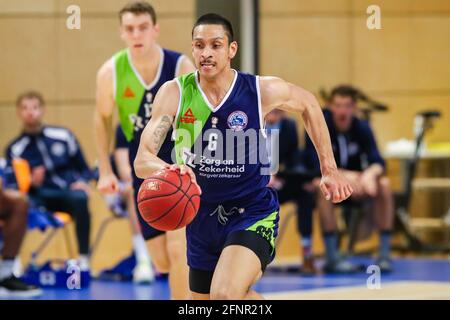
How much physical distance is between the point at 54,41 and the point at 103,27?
1.91 feet

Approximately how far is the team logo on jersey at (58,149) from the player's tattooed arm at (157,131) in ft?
13.4

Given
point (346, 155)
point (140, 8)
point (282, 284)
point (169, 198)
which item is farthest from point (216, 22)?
point (346, 155)

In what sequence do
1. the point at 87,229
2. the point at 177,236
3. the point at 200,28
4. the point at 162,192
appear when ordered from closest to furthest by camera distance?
the point at 162,192, the point at 200,28, the point at 177,236, the point at 87,229

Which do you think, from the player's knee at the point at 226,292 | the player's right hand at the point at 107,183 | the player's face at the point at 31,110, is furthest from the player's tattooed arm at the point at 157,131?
the player's face at the point at 31,110

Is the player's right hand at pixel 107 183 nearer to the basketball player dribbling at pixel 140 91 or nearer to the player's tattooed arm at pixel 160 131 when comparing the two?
the basketball player dribbling at pixel 140 91

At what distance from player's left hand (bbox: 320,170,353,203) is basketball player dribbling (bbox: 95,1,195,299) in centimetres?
124

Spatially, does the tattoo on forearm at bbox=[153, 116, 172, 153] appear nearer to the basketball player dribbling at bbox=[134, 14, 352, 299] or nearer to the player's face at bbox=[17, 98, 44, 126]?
the basketball player dribbling at bbox=[134, 14, 352, 299]

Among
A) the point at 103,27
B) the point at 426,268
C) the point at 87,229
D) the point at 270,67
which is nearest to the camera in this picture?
the point at 87,229

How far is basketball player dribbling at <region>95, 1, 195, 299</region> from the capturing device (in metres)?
5.72

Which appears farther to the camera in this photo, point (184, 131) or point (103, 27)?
point (103, 27)

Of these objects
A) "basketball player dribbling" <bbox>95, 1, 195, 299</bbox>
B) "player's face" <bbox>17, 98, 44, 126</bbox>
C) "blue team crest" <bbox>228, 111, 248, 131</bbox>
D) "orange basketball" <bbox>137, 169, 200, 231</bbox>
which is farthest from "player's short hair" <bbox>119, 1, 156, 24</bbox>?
"player's face" <bbox>17, 98, 44, 126</bbox>

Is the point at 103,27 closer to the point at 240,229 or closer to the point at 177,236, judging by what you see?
the point at 177,236

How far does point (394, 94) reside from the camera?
37.7 ft

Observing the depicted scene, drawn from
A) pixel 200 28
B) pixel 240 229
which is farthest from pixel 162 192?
pixel 200 28
